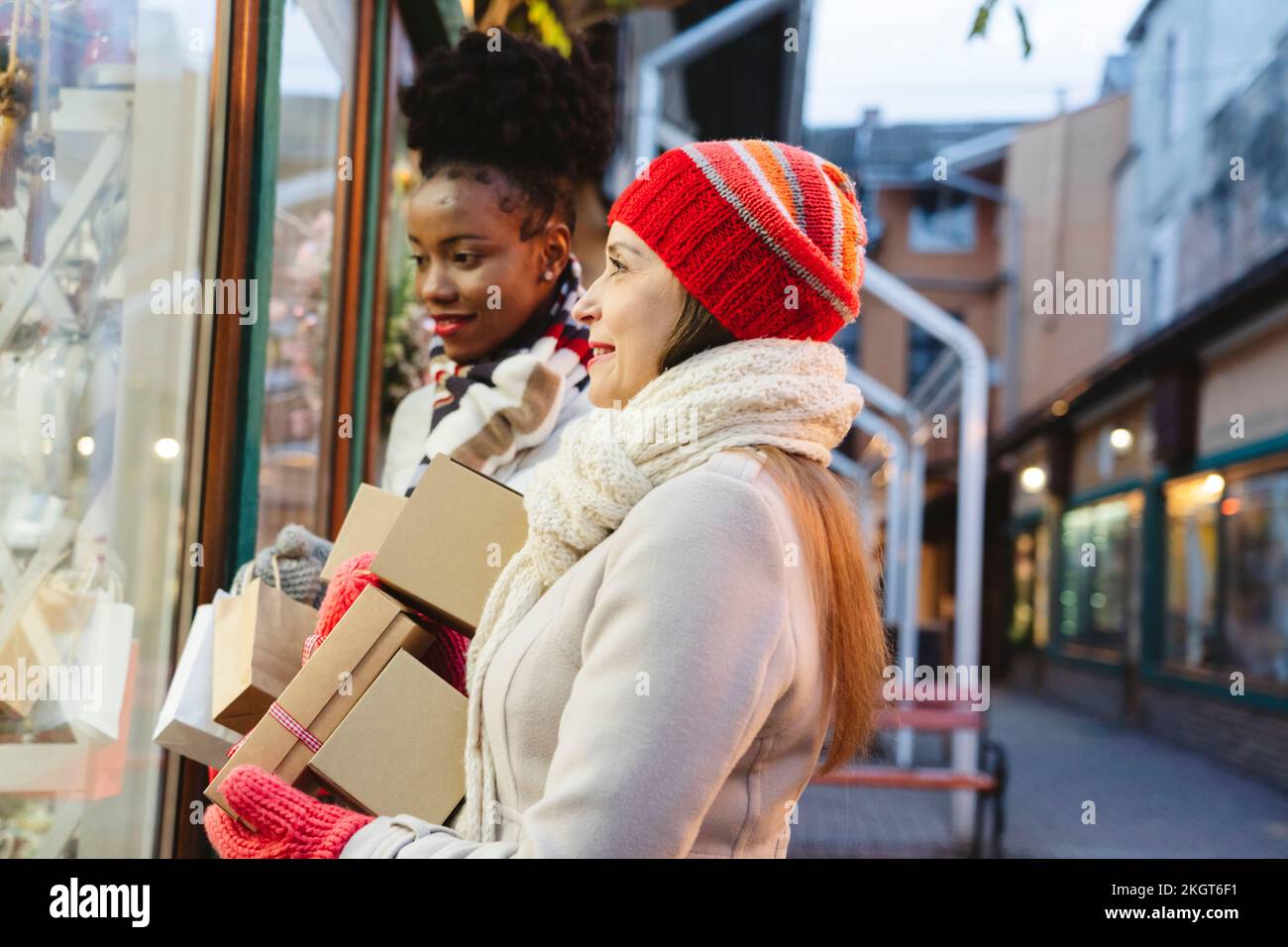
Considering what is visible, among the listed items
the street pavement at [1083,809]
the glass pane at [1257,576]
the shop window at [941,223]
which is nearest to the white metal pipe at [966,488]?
the street pavement at [1083,809]

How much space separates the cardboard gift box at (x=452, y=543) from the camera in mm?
1674

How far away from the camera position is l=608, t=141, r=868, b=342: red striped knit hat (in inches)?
61.3

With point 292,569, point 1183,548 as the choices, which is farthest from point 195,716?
point 1183,548

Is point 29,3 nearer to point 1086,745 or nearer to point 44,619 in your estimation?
point 44,619

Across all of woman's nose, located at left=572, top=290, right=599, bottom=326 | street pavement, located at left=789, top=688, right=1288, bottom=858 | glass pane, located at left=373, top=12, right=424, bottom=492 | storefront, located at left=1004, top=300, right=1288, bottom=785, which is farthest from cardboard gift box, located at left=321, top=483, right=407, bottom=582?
storefront, located at left=1004, top=300, right=1288, bottom=785

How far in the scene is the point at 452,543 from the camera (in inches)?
67.2

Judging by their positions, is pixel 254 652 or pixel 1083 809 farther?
pixel 1083 809

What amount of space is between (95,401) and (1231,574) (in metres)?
11.2

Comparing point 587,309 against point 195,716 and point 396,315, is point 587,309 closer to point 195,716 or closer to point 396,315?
point 195,716

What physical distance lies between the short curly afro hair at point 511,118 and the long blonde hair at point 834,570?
97 cm

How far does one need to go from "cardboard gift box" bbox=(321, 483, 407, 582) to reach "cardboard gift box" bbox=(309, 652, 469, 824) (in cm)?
37

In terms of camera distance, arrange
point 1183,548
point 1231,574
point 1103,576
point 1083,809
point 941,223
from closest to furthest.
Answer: point 1083,809 < point 1231,574 < point 1183,548 < point 1103,576 < point 941,223

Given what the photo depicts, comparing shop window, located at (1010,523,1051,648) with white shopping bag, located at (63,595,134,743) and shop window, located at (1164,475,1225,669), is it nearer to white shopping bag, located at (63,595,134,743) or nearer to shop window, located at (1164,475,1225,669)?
shop window, located at (1164,475,1225,669)
